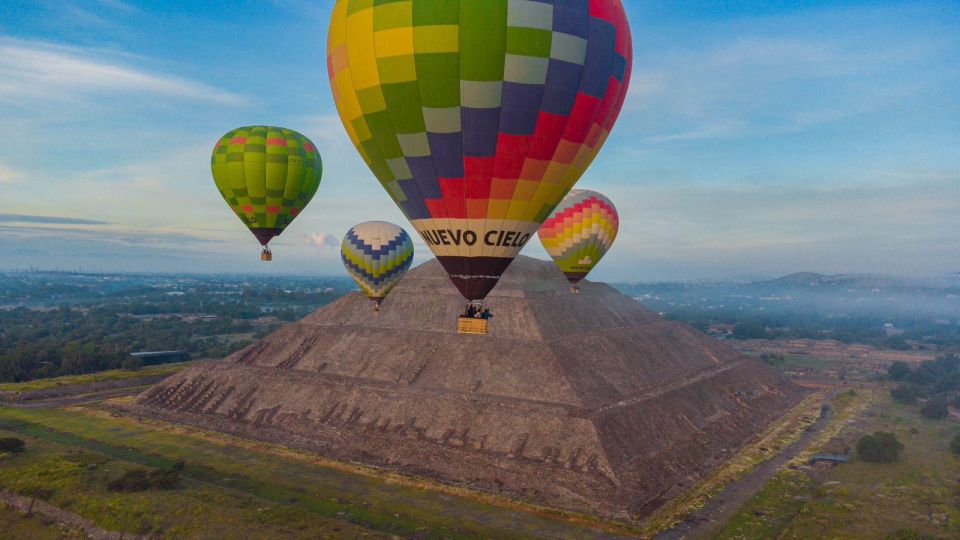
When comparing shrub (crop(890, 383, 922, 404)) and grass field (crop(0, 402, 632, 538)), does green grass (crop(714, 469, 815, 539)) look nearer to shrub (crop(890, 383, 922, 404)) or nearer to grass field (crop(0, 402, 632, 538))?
grass field (crop(0, 402, 632, 538))

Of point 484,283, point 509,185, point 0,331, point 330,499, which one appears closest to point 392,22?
point 509,185

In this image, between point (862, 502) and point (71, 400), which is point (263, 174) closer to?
point (71, 400)

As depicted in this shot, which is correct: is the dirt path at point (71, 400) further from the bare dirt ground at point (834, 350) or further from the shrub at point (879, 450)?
the bare dirt ground at point (834, 350)

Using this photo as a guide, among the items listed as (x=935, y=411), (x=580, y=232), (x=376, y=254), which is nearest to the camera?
(x=376, y=254)

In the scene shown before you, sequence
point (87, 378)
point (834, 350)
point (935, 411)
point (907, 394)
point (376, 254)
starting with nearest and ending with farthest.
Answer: point (376, 254) < point (935, 411) < point (87, 378) < point (907, 394) < point (834, 350)

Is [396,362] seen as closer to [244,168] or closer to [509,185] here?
[244,168]

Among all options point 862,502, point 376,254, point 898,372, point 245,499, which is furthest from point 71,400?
point 898,372

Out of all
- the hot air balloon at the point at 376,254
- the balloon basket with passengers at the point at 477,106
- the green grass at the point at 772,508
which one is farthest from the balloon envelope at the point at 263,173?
the green grass at the point at 772,508
